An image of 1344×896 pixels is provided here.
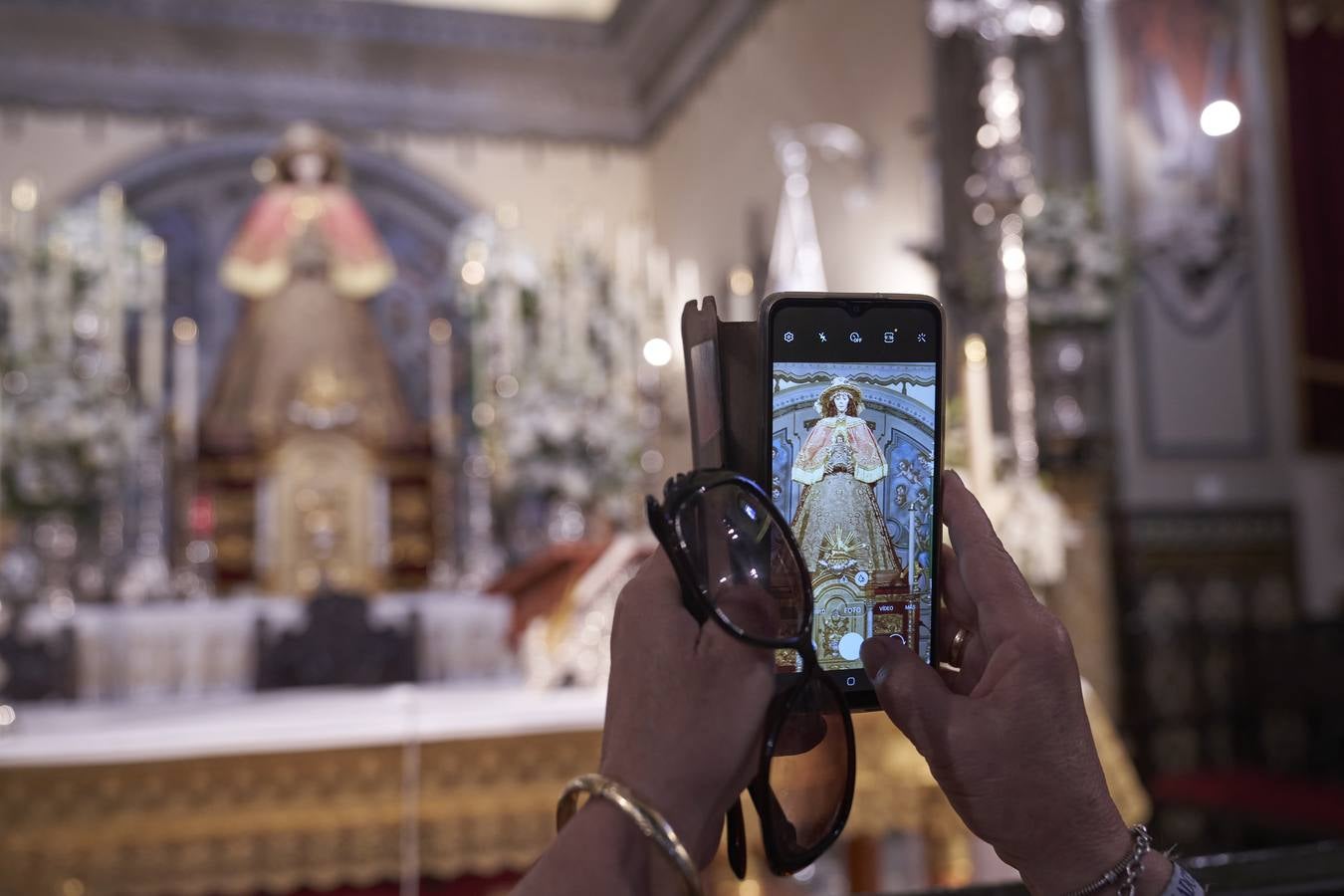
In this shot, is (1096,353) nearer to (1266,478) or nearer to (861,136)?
(1266,478)

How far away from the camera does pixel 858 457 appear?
21.6 inches

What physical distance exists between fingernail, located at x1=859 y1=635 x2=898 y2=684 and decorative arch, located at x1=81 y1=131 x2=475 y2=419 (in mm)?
8374

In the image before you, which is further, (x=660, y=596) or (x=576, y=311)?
(x=576, y=311)

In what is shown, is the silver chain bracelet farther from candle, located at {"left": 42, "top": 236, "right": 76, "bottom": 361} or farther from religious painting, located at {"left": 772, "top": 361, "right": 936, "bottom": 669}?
candle, located at {"left": 42, "top": 236, "right": 76, "bottom": 361}

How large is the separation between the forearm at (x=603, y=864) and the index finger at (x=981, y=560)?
8.0 inches

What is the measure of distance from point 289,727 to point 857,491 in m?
1.07

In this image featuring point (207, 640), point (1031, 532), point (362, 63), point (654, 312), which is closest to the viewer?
point (1031, 532)

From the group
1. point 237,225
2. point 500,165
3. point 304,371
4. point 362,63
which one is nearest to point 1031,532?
point 304,371

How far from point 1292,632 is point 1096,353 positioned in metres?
1.31

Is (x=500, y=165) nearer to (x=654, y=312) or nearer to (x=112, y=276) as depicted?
(x=112, y=276)

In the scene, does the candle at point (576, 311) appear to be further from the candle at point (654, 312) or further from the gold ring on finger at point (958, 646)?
the gold ring on finger at point (958, 646)

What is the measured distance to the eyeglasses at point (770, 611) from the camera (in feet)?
1.54

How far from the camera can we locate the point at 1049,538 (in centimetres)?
221

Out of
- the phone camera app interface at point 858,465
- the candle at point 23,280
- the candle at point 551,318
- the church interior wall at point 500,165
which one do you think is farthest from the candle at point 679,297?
the phone camera app interface at point 858,465
